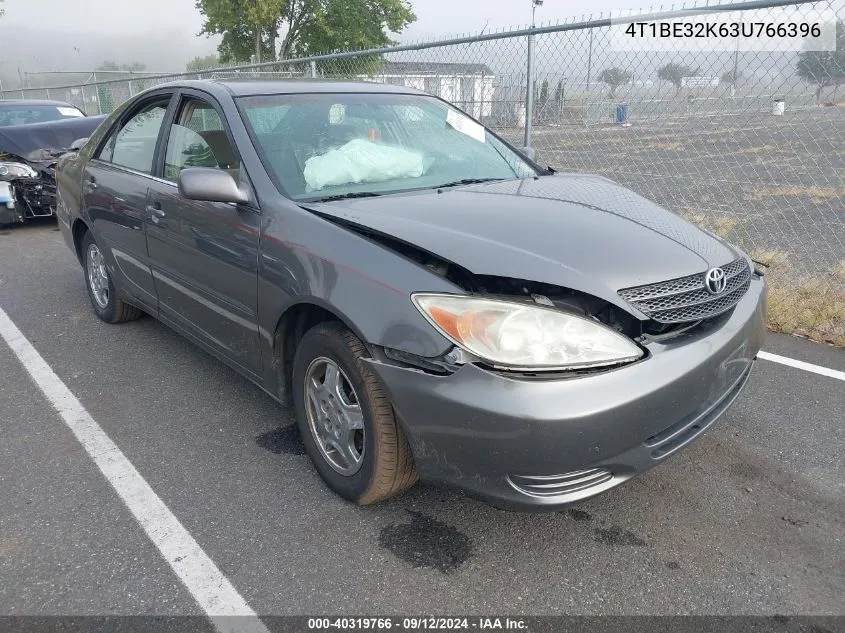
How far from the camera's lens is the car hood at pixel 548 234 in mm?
2191

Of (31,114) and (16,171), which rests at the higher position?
(31,114)

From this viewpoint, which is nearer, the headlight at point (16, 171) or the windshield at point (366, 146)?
the windshield at point (366, 146)

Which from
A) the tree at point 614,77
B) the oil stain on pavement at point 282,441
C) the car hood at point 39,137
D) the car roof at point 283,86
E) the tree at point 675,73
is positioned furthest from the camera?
the car hood at point 39,137

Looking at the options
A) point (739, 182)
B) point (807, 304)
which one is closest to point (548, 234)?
point (807, 304)

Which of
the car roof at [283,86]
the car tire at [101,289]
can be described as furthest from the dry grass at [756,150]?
the car tire at [101,289]

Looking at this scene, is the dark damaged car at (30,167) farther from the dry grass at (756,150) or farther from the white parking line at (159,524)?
the dry grass at (756,150)

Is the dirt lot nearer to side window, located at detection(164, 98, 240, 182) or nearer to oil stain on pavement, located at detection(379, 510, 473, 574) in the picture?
side window, located at detection(164, 98, 240, 182)

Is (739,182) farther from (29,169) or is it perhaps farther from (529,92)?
(29,169)

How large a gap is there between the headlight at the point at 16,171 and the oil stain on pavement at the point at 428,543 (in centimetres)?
721

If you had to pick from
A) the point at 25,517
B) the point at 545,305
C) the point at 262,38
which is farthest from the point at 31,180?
the point at 262,38

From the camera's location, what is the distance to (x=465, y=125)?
146 inches

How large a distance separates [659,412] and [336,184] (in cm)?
164

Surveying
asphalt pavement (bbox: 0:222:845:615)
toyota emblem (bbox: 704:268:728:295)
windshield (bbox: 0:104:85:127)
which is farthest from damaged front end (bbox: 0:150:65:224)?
toyota emblem (bbox: 704:268:728:295)

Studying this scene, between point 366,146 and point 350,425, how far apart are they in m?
1.40
